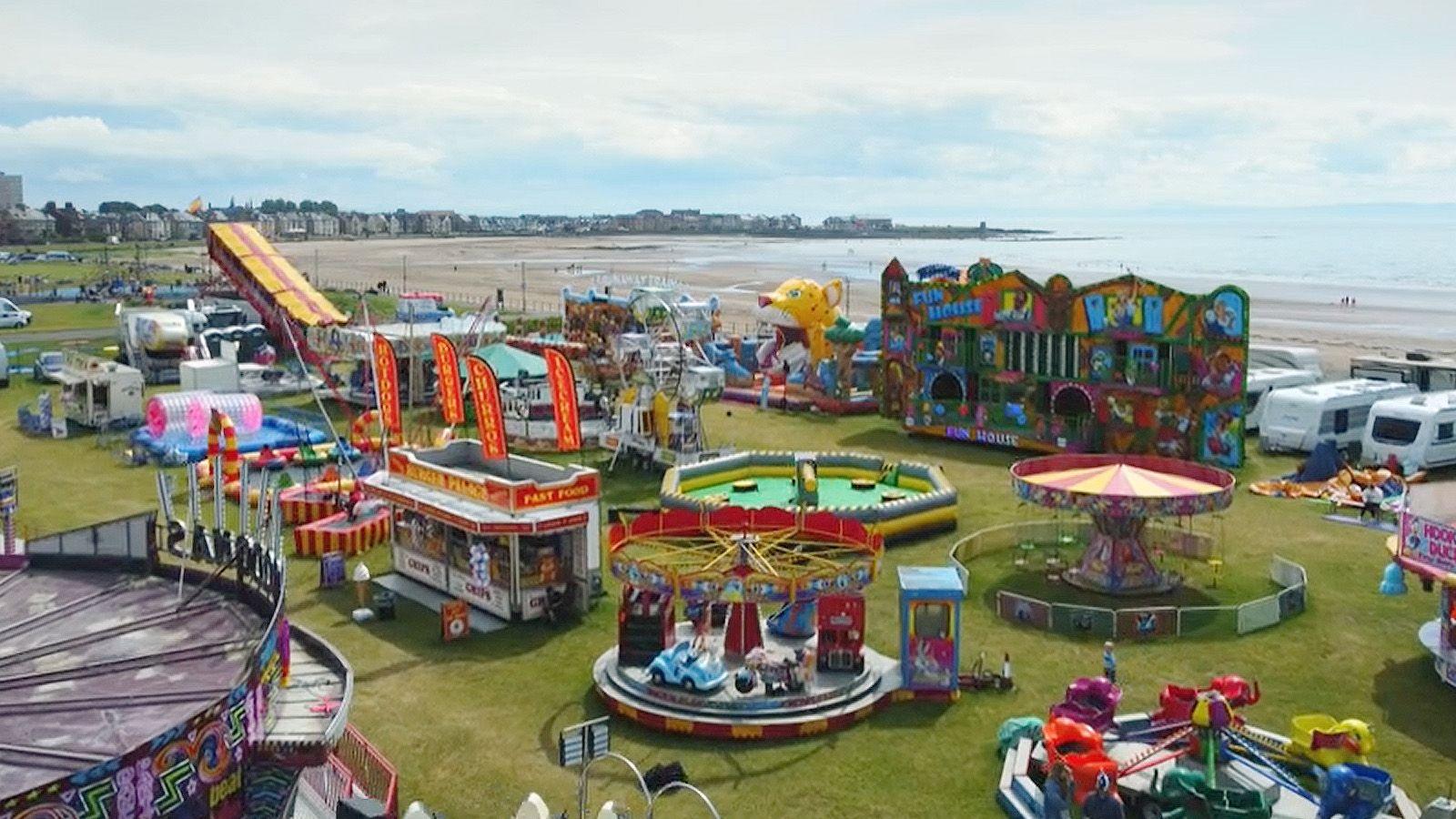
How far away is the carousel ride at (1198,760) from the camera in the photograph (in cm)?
1617

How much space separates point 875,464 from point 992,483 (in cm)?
409

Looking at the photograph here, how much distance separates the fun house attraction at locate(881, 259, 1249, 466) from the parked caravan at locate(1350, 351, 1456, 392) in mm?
10938

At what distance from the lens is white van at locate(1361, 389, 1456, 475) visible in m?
37.1

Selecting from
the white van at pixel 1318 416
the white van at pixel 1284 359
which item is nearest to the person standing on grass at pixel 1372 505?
the white van at pixel 1318 416

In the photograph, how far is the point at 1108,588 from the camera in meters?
27.0

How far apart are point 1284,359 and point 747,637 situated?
33902 mm

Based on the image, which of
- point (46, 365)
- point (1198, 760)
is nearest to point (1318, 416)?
point (1198, 760)

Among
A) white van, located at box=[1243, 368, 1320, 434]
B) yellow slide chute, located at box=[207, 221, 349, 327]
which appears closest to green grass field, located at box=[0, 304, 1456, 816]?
white van, located at box=[1243, 368, 1320, 434]

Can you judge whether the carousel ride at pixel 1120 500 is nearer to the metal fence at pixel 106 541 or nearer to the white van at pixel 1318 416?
the white van at pixel 1318 416

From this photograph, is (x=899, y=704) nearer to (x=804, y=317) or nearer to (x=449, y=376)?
(x=449, y=376)

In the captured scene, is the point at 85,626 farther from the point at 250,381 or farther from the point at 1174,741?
the point at 250,381

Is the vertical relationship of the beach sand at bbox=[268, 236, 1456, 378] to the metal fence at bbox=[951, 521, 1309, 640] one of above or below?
above

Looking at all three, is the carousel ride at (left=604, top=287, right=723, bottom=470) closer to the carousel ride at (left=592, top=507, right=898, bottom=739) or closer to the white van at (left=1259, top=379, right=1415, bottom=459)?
the carousel ride at (left=592, top=507, right=898, bottom=739)

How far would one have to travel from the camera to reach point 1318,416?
40.2 m
